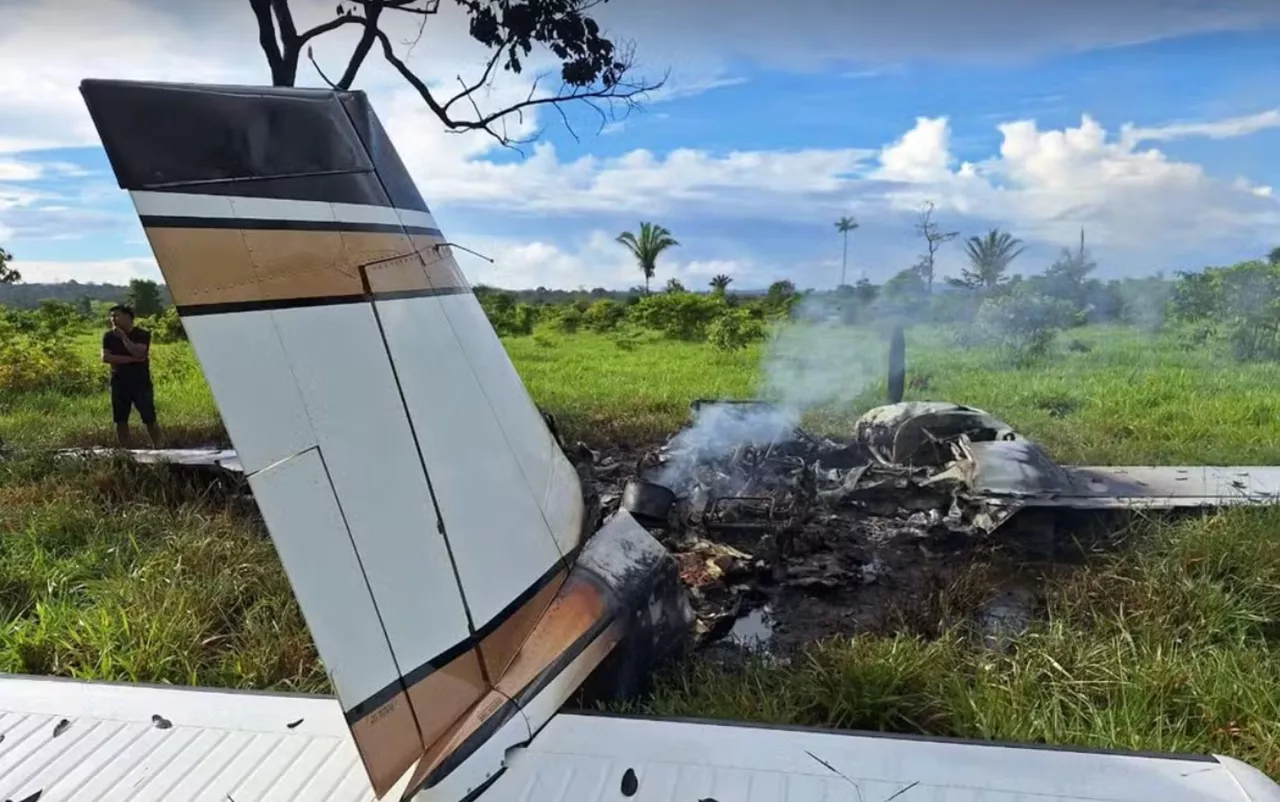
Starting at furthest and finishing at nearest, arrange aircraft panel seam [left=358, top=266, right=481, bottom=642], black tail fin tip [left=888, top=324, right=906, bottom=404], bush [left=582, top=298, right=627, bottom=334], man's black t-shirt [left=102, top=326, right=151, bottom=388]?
1. bush [left=582, top=298, right=627, bottom=334]
2. black tail fin tip [left=888, top=324, right=906, bottom=404]
3. man's black t-shirt [left=102, top=326, right=151, bottom=388]
4. aircraft panel seam [left=358, top=266, right=481, bottom=642]

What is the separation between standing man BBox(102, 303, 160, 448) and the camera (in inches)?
316

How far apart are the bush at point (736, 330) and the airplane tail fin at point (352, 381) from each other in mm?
9813

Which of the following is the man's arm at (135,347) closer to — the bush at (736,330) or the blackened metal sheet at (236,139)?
the bush at (736,330)

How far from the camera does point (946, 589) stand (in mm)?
4535

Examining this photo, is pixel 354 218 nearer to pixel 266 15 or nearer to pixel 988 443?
pixel 988 443

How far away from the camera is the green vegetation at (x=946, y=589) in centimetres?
341

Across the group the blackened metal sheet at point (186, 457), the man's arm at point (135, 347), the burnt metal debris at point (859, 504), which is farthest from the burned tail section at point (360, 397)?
the man's arm at point (135, 347)

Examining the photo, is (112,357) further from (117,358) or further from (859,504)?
(859,504)

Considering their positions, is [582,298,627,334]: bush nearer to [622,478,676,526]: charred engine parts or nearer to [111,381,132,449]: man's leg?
[111,381,132,449]: man's leg

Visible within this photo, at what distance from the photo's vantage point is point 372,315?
5.87 ft

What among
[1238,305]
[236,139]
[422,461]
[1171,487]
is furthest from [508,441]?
[1238,305]

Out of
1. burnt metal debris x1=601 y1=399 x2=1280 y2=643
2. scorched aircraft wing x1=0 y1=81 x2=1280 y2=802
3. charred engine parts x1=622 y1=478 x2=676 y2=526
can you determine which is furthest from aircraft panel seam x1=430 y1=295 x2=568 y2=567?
charred engine parts x1=622 y1=478 x2=676 y2=526

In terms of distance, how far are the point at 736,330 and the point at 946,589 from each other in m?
7.78

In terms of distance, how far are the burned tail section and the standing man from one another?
7.42 meters
